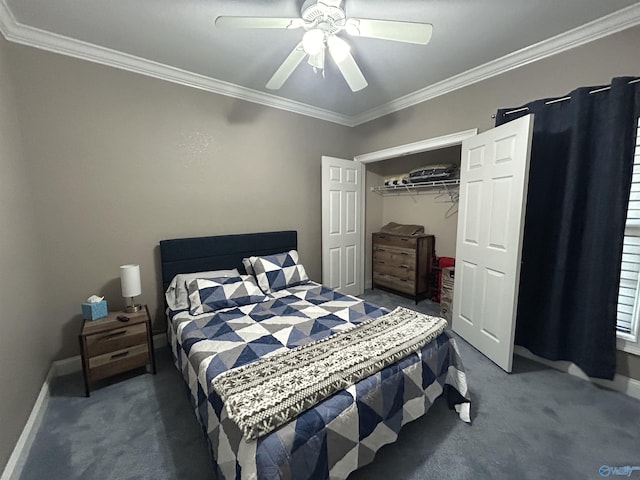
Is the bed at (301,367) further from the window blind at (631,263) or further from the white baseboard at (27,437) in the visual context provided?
the window blind at (631,263)

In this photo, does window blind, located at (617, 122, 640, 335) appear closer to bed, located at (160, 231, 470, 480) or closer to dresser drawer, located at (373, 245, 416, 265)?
bed, located at (160, 231, 470, 480)

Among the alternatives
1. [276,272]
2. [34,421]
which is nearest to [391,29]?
[276,272]

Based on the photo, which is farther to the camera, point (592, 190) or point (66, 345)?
point (66, 345)

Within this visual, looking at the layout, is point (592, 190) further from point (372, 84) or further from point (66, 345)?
point (66, 345)

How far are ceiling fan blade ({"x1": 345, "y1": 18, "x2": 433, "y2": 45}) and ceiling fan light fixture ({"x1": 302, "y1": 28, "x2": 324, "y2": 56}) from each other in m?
0.18

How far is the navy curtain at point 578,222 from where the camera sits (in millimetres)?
1834

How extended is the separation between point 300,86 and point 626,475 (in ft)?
12.0

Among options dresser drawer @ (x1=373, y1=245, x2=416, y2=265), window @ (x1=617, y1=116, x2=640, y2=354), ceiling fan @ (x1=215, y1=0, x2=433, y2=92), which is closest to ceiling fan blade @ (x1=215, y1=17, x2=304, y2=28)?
ceiling fan @ (x1=215, y1=0, x2=433, y2=92)


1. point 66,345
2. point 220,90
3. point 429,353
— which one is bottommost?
point 66,345

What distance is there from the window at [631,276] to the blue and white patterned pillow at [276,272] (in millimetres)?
2578

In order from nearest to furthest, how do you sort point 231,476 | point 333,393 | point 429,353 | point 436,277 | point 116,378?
point 231,476 → point 333,393 → point 429,353 → point 116,378 → point 436,277

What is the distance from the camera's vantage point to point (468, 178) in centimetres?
266

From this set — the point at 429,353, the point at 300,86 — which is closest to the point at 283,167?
the point at 300,86

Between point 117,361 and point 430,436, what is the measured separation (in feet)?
7.44
